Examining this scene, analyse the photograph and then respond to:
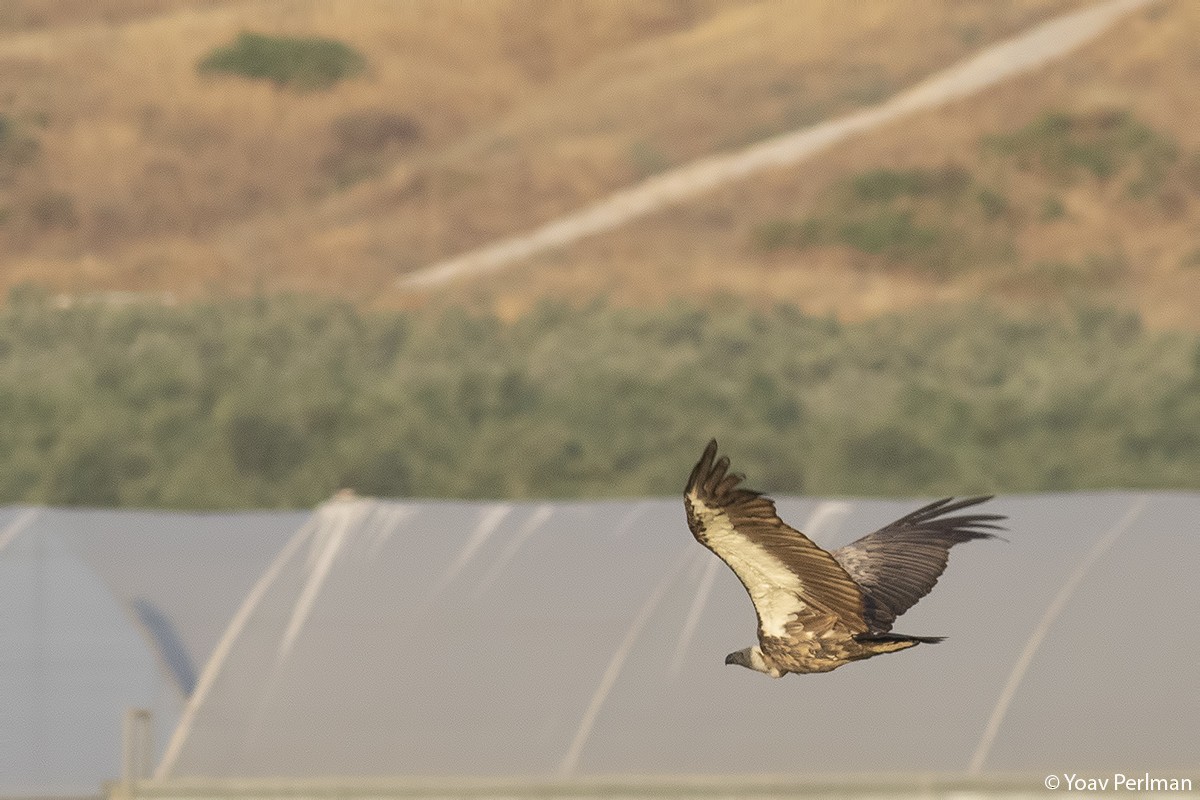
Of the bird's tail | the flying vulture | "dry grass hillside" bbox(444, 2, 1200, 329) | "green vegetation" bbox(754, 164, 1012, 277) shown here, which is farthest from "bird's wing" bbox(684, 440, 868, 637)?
"green vegetation" bbox(754, 164, 1012, 277)

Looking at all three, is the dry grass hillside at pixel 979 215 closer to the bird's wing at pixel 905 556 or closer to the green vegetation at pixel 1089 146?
the green vegetation at pixel 1089 146

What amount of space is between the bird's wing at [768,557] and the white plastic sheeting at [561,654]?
9.11m

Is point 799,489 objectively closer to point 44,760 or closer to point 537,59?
point 44,760

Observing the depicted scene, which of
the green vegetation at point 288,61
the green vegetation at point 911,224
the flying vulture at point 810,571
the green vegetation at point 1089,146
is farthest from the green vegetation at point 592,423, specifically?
the flying vulture at point 810,571

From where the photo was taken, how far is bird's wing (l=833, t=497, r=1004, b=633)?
1126 cm

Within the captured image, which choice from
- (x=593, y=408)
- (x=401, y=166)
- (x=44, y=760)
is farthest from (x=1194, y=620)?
(x=401, y=166)

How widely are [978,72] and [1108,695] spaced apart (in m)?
80.4

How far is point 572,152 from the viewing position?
95688mm

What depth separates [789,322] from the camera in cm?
7625

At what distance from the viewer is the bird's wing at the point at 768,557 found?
9.12 meters

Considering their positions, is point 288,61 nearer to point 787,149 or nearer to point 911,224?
point 787,149

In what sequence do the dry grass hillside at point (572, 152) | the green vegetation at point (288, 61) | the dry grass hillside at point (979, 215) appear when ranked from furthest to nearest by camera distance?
the green vegetation at point (288, 61), the dry grass hillside at point (572, 152), the dry grass hillside at point (979, 215)

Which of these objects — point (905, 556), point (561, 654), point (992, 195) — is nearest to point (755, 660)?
point (905, 556)

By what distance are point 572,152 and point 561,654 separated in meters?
75.4
